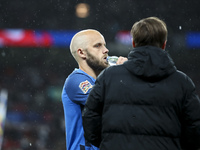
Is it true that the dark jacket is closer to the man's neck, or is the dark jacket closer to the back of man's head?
the back of man's head

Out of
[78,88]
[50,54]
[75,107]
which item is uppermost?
[78,88]

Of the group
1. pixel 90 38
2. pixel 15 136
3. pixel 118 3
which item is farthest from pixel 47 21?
pixel 90 38

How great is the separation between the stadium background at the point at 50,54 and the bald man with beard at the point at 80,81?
10340 millimetres

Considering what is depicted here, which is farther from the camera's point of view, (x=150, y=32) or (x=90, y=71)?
(x=90, y=71)

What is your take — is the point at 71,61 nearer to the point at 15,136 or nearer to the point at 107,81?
the point at 15,136

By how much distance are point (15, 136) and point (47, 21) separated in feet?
19.7

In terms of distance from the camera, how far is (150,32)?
1528mm

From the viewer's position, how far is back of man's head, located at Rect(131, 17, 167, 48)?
1529mm

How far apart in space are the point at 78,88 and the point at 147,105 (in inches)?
29.3

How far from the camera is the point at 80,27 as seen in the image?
1496 cm

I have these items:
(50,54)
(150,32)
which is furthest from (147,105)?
(50,54)

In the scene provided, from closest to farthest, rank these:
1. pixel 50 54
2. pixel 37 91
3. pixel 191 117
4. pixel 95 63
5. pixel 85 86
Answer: pixel 191 117 → pixel 85 86 → pixel 95 63 → pixel 37 91 → pixel 50 54

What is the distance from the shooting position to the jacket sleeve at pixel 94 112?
1.52 metres

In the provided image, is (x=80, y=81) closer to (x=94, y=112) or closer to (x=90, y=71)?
(x=90, y=71)
